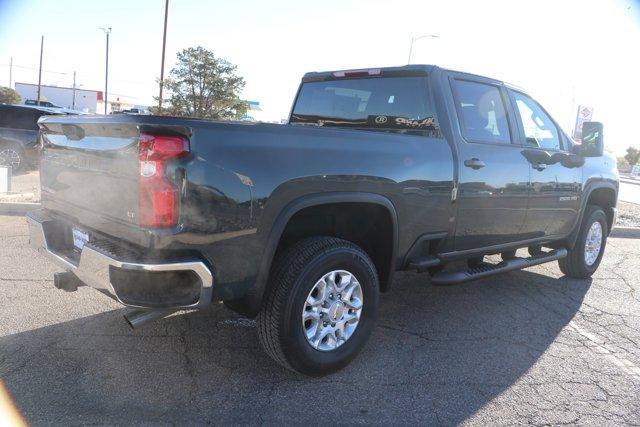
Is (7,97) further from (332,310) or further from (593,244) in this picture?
(332,310)

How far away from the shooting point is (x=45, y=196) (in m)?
3.61

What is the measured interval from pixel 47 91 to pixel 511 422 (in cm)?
8365

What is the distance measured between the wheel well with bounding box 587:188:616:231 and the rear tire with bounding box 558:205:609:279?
0.36 ft

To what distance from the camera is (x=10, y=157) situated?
11.5 meters

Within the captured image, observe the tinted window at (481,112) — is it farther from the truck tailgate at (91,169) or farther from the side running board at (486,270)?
the truck tailgate at (91,169)

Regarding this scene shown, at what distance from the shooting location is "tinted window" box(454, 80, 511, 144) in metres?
4.16

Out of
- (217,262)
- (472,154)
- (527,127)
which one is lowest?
(217,262)

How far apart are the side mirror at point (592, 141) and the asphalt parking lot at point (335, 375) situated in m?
1.52

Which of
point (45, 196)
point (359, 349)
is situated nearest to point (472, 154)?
point (359, 349)

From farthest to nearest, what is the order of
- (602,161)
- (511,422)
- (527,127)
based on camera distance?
(602,161) → (527,127) → (511,422)

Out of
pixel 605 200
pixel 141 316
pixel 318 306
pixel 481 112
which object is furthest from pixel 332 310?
pixel 605 200

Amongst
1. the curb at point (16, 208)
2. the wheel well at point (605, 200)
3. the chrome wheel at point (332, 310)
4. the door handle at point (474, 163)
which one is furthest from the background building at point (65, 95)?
the chrome wheel at point (332, 310)

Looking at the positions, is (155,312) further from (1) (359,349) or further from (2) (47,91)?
(2) (47,91)

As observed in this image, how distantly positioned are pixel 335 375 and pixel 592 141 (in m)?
3.64
